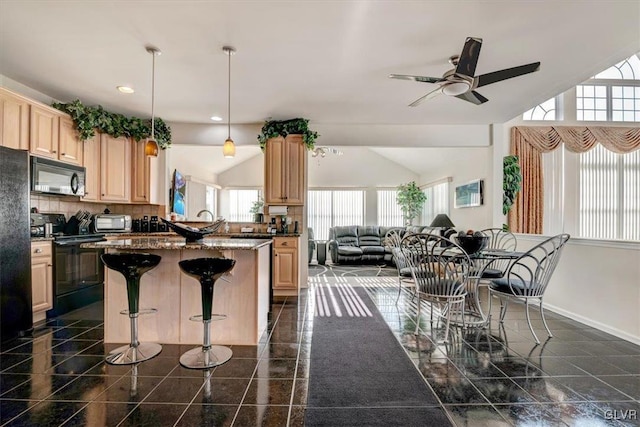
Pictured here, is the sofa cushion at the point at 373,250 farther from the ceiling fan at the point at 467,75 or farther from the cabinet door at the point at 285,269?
the ceiling fan at the point at 467,75

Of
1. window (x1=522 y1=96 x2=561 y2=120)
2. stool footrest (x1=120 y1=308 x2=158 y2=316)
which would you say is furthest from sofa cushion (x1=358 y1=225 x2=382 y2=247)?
stool footrest (x1=120 y1=308 x2=158 y2=316)

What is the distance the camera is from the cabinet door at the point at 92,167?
4059mm

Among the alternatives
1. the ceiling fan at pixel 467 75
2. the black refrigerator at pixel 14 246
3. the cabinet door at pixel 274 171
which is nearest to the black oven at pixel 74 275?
the black refrigerator at pixel 14 246

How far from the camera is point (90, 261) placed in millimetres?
3789

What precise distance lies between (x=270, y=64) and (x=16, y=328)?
3.44 meters

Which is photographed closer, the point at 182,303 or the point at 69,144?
the point at 182,303

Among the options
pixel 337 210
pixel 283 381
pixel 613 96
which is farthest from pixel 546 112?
pixel 283 381

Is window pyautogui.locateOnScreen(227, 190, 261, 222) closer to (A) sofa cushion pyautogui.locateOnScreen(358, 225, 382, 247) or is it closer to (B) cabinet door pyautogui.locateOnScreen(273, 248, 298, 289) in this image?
(A) sofa cushion pyautogui.locateOnScreen(358, 225, 382, 247)

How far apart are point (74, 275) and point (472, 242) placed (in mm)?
4487

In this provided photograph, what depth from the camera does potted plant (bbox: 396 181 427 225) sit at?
810 cm

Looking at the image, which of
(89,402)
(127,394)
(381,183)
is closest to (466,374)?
(127,394)

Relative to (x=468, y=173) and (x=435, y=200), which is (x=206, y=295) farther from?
(x=435, y=200)

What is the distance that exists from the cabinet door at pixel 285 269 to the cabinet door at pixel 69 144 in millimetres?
2874

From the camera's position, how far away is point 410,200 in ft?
26.7
